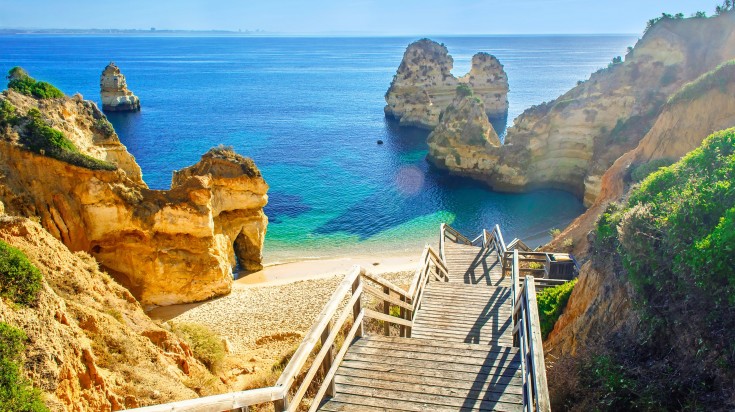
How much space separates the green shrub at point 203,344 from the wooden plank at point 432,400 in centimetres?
889

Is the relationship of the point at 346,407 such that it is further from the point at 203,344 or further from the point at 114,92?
the point at 114,92

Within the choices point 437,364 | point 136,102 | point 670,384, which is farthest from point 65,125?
A: point 136,102

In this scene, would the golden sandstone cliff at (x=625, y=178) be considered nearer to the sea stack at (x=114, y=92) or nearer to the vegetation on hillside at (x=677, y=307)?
the vegetation on hillside at (x=677, y=307)

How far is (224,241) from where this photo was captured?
26016 millimetres

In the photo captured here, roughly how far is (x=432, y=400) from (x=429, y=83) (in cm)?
7312

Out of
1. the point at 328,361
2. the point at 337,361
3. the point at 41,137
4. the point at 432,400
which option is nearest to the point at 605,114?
the point at 41,137

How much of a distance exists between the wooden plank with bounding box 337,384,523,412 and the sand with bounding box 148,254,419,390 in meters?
6.99

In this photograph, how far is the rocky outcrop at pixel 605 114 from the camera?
3775 centimetres

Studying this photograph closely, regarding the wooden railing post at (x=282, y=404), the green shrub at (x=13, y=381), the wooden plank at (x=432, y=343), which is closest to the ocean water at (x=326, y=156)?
the green shrub at (x=13, y=381)

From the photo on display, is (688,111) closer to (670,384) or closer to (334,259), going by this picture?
(670,384)

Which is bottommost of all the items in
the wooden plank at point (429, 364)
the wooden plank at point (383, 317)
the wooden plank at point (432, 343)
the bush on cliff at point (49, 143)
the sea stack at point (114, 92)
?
the wooden plank at point (429, 364)

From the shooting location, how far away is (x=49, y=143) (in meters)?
19.8

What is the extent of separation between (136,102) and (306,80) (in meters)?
51.7

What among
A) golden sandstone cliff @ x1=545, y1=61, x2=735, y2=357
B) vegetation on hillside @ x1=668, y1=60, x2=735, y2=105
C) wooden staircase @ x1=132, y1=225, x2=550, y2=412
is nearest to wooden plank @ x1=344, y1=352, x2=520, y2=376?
wooden staircase @ x1=132, y1=225, x2=550, y2=412
